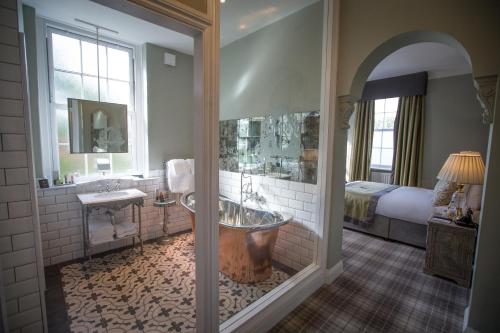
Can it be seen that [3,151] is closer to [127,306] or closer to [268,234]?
[127,306]

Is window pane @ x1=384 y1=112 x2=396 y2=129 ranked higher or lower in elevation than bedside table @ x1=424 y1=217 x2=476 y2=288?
higher

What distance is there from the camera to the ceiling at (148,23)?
2338mm

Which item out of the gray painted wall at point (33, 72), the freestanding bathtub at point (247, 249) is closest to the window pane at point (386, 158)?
the freestanding bathtub at point (247, 249)

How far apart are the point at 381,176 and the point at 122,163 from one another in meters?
5.66

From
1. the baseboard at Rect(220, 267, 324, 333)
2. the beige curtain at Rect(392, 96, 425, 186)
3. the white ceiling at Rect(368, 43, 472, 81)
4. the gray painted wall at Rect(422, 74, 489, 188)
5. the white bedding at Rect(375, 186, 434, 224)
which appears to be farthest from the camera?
the beige curtain at Rect(392, 96, 425, 186)

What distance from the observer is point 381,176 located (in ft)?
18.7

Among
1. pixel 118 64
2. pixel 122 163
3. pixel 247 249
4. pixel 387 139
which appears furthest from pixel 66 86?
pixel 387 139

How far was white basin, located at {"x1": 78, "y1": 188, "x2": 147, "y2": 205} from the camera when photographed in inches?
97.4

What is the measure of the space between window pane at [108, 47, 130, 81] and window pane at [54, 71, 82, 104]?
0.40m

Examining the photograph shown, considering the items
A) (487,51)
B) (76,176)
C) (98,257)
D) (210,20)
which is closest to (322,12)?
(487,51)

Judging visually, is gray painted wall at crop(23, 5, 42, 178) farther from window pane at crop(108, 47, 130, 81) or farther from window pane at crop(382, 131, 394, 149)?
window pane at crop(382, 131, 394, 149)

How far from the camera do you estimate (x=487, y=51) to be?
1.42 m

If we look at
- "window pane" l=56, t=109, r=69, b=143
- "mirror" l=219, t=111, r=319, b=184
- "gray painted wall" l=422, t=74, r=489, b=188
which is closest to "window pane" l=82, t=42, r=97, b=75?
"window pane" l=56, t=109, r=69, b=143

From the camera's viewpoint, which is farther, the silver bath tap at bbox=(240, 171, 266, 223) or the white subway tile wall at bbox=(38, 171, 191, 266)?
the silver bath tap at bbox=(240, 171, 266, 223)
